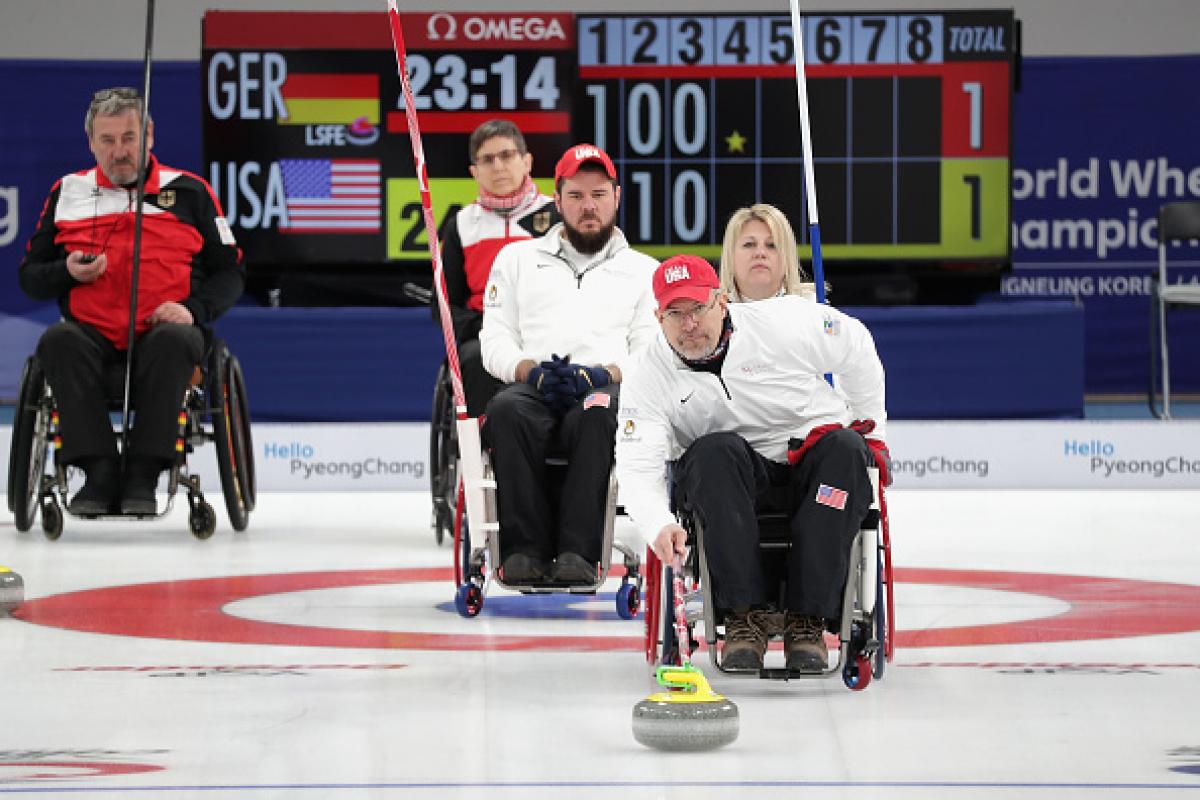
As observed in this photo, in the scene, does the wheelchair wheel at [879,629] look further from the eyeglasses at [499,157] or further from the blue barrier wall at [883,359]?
the blue barrier wall at [883,359]

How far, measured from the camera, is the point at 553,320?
4.69 meters

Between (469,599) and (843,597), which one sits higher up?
(843,597)

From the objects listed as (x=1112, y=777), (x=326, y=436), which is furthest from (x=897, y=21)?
(x=1112, y=777)

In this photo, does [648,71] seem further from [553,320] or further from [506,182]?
[553,320]

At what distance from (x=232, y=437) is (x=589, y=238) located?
1699mm

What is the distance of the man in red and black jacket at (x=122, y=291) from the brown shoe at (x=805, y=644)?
2594mm

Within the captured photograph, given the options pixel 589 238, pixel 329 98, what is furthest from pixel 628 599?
pixel 329 98

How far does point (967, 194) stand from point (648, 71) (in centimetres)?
138

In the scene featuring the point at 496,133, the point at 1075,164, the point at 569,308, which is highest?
the point at 1075,164

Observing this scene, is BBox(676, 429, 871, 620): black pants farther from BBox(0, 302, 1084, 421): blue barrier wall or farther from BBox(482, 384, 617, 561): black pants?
BBox(0, 302, 1084, 421): blue barrier wall

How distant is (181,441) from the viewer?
19.1 ft

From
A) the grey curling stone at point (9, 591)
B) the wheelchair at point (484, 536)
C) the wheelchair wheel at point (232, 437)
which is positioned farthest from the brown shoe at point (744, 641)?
the wheelchair wheel at point (232, 437)

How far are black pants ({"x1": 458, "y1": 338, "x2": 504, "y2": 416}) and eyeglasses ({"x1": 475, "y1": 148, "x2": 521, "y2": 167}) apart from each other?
0.53m

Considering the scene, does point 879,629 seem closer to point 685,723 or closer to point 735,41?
point 685,723
